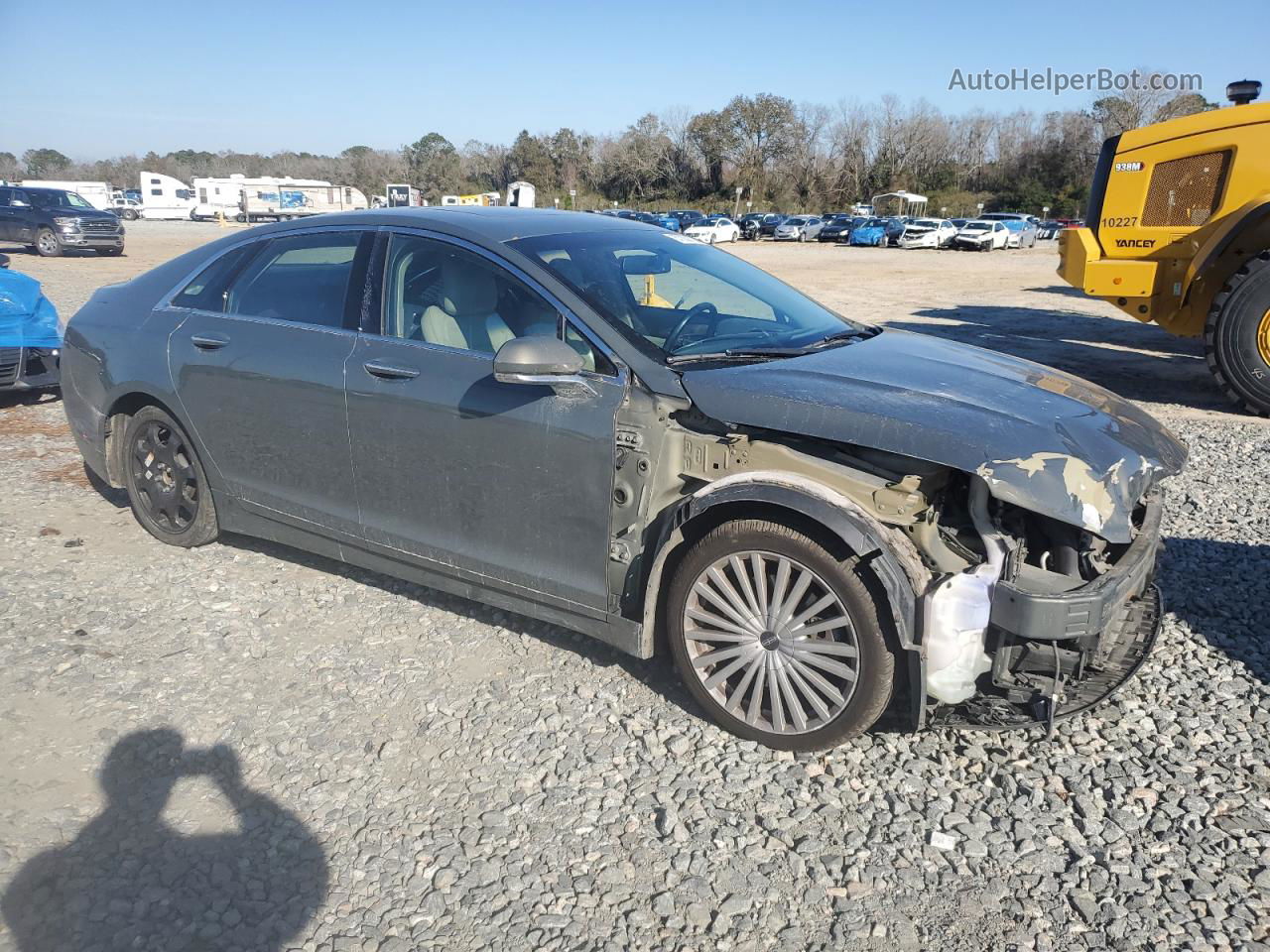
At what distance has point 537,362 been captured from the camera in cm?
315

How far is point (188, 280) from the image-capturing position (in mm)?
4633

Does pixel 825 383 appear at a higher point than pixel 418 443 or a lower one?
higher

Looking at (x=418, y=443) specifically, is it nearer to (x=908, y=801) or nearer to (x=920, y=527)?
(x=920, y=527)

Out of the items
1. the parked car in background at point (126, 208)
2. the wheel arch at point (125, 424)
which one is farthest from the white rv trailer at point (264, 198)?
the wheel arch at point (125, 424)

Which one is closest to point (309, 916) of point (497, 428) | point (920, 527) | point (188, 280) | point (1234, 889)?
point (497, 428)

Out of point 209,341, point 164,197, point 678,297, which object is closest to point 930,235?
point 678,297

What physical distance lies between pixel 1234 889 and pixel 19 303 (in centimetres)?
868

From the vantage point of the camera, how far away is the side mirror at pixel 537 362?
316 centimetres

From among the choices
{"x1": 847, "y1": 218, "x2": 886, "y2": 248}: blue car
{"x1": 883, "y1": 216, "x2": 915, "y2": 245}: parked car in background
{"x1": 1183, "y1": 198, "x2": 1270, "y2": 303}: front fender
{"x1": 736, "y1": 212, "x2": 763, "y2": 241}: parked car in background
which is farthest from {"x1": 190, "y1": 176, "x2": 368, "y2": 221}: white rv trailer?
{"x1": 1183, "y1": 198, "x2": 1270, "y2": 303}: front fender

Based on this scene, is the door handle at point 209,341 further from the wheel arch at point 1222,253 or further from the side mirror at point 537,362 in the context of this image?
the wheel arch at point 1222,253

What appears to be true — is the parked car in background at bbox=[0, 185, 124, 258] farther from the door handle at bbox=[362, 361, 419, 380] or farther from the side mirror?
the side mirror

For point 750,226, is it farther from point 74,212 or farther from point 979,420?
point 979,420

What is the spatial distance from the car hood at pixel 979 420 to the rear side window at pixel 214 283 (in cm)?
255

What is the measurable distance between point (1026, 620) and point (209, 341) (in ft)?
12.1
